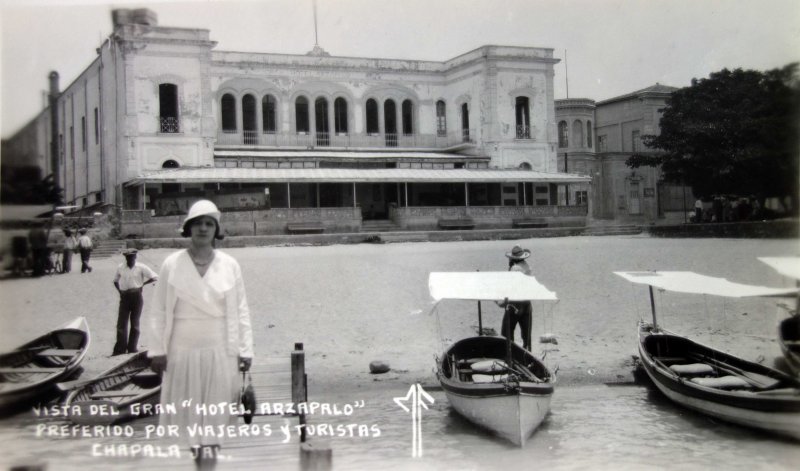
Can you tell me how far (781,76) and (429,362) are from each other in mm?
5659

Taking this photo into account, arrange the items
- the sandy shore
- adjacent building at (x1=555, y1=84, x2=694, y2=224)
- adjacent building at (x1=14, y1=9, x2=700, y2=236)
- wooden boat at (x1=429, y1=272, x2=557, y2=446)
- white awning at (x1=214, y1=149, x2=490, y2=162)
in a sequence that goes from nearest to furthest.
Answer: wooden boat at (x1=429, y1=272, x2=557, y2=446) < the sandy shore < adjacent building at (x1=555, y1=84, x2=694, y2=224) < adjacent building at (x1=14, y1=9, x2=700, y2=236) < white awning at (x1=214, y1=149, x2=490, y2=162)

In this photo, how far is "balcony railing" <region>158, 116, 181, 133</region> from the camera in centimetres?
2030

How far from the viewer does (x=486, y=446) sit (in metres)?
7.09

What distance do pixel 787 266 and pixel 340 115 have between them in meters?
20.4

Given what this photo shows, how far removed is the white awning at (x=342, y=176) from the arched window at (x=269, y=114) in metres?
5.80

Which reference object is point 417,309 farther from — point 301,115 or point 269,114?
point 301,115

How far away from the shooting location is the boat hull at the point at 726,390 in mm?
6868

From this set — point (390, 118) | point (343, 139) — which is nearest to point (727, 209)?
point (343, 139)

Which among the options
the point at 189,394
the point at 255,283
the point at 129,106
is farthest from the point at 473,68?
the point at 189,394

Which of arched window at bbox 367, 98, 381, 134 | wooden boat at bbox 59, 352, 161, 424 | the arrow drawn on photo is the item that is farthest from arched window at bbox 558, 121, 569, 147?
wooden boat at bbox 59, 352, 161, 424

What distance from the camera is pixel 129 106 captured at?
19828mm

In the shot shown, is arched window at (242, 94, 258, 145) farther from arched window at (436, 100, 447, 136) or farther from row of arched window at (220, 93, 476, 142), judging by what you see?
arched window at (436, 100, 447, 136)

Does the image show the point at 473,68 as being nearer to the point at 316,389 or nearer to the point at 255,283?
the point at 255,283

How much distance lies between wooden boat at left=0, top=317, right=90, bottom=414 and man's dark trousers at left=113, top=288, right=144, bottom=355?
472mm
